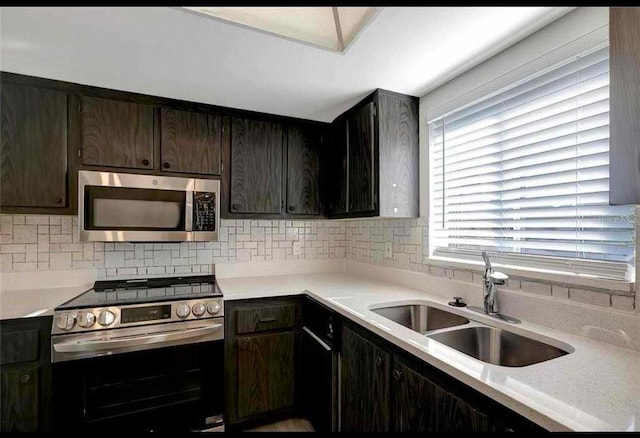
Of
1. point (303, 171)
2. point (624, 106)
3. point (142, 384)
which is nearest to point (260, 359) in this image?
point (142, 384)

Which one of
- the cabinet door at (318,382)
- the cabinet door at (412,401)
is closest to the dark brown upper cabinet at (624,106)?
the cabinet door at (412,401)

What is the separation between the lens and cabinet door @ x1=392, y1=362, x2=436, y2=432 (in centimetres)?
106

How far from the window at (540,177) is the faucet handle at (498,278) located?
0.15m

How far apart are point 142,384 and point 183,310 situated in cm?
44

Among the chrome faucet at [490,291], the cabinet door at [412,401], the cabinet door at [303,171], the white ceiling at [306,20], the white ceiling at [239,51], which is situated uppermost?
the white ceiling at [306,20]

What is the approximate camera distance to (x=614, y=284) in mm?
1076

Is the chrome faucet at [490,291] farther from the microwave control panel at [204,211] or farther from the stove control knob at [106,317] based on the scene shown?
the stove control knob at [106,317]

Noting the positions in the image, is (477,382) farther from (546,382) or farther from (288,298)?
(288,298)

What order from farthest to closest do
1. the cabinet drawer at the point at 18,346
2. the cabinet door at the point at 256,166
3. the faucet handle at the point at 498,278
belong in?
the cabinet door at the point at 256,166 → the cabinet drawer at the point at 18,346 → the faucet handle at the point at 498,278

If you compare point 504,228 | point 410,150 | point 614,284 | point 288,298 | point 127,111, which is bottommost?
point 288,298

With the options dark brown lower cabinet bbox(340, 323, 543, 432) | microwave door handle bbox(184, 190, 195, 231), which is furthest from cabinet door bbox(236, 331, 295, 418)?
microwave door handle bbox(184, 190, 195, 231)

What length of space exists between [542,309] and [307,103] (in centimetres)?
179

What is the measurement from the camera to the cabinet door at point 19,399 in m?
1.47

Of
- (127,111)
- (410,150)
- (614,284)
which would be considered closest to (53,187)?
(127,111)
